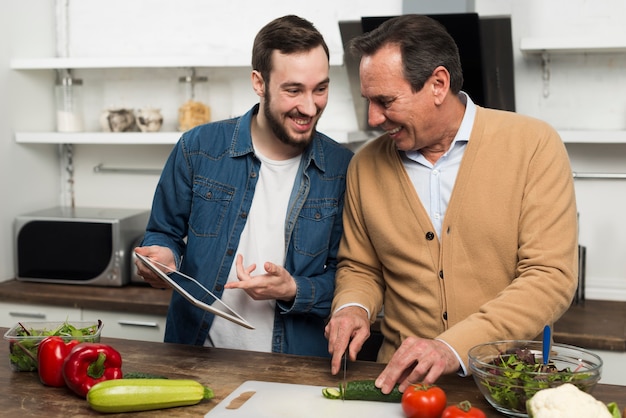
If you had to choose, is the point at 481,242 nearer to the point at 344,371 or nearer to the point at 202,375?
the point at 344,371

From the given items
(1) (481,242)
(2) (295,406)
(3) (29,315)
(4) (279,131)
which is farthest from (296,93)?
(3) (29,315)

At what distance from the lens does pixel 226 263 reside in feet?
7.38

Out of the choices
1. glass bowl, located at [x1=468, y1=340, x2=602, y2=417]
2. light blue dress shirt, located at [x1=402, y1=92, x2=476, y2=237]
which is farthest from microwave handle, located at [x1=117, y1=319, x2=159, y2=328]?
glass bowl, located at [x1=468, y1=340, x2=602, y2=417]

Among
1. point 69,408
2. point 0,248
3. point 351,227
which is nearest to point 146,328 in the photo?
point 0,248

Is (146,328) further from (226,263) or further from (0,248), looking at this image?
(226,263)

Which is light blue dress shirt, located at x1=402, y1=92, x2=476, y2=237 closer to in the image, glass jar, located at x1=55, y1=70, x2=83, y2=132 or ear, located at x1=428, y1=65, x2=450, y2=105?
ear, located at x1=428, y1=65, x2=450, y2=105

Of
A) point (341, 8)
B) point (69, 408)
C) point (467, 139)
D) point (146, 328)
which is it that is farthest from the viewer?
point (341, 8)

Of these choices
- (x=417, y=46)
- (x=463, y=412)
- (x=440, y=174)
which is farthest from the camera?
(x=440, y=174)

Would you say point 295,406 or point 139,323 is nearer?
point 295,406

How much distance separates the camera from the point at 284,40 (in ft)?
6.98

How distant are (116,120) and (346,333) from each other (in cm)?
212

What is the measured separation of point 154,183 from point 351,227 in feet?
6.08

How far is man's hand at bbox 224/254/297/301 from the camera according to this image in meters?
1.95

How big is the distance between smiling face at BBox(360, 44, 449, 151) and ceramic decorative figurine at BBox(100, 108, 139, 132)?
1.89 metres
